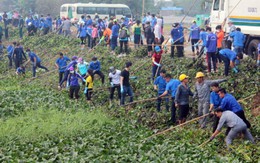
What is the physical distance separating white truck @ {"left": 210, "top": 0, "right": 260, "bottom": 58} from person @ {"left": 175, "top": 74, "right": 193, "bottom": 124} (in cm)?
659

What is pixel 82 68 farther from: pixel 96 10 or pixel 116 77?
pixel 96 10

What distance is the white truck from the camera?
22.3 metres

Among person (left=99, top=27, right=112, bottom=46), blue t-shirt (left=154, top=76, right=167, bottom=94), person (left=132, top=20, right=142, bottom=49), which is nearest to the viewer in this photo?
blue t-shirt (left=154, top=76, right=167, bottom=94)

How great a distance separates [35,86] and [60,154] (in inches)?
491

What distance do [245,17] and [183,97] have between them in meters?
8.57

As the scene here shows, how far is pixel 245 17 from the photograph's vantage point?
909 inches

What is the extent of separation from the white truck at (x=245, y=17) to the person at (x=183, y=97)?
6590 mm

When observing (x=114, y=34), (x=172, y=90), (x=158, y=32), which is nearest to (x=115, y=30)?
(x=114, y=34)

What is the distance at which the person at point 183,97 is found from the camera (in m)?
16.0

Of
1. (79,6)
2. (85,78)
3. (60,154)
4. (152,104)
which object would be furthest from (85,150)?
(79,6)

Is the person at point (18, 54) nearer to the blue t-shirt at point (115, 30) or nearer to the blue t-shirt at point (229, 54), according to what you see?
the blue t-shirt at point (115, 30)

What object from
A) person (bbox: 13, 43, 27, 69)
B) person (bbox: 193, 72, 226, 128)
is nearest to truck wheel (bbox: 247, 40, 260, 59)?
person (bbox: 193, 72, 226, 128)

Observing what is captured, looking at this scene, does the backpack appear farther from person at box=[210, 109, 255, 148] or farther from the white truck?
person at box=[210, 109, 255, 148]

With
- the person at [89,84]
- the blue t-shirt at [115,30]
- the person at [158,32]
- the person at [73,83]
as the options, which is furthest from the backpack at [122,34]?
the person at [89,84]
